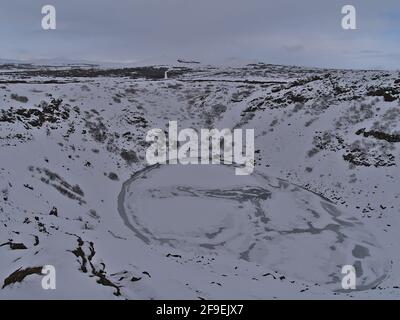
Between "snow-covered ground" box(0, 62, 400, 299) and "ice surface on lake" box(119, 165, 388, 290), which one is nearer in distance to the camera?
"snow-covered ground" box(0, 62, 400, 299)

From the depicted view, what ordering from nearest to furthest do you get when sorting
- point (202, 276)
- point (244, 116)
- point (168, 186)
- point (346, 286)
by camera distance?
point (202, 276) → point (346, 286) → point (168, 186) → point (244, 116)

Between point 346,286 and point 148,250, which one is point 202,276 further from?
point 346,286

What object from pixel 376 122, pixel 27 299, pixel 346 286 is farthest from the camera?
pixel 376 122

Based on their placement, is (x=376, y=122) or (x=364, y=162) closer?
(x=364, y=162)

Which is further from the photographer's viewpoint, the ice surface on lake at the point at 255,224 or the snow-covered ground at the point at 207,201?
the ice surface on lake at the point at 255,224

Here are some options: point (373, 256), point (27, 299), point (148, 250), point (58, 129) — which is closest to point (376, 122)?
point (373, 256)

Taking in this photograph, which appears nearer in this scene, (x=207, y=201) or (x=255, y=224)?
(x=255, y=224)

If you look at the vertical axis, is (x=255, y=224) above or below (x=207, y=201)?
below

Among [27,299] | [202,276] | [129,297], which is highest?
[27,299]
